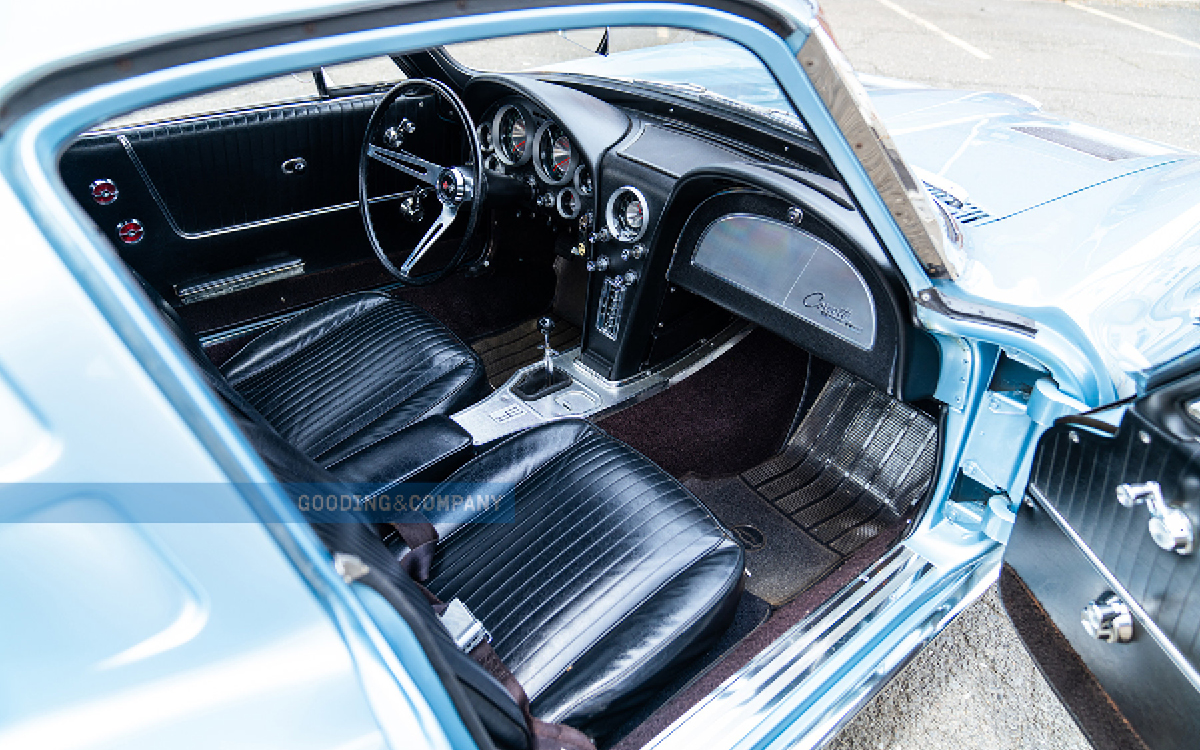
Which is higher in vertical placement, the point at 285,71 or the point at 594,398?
the point at 285,71

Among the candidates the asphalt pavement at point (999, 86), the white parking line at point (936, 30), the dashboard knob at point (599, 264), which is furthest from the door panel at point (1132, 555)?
the white parking line at point (936, 30)

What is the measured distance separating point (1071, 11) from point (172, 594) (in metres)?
11.1

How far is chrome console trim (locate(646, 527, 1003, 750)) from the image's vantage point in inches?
55.9

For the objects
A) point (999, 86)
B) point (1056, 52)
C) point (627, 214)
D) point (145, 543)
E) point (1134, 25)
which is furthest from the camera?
point (1134, 25)

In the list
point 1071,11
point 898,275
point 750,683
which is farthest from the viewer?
point 1071,11

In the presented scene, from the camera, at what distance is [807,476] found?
256 centimetres

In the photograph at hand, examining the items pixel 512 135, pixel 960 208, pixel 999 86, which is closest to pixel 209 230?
pixel 512 135

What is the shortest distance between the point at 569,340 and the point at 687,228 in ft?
3.01

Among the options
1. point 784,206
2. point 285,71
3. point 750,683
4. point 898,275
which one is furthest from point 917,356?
point 285,71

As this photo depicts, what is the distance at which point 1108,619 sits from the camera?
4.26 feet

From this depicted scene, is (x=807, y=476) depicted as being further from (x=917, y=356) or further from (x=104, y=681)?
(x=104, y=681)

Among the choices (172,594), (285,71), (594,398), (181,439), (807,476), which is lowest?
(807,476)

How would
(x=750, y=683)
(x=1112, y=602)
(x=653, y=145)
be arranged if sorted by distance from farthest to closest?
(x=653, y=145), (x=750, y=683), (x=1112, y=602)

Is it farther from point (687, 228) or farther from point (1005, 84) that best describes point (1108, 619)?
point (1005, 84)
